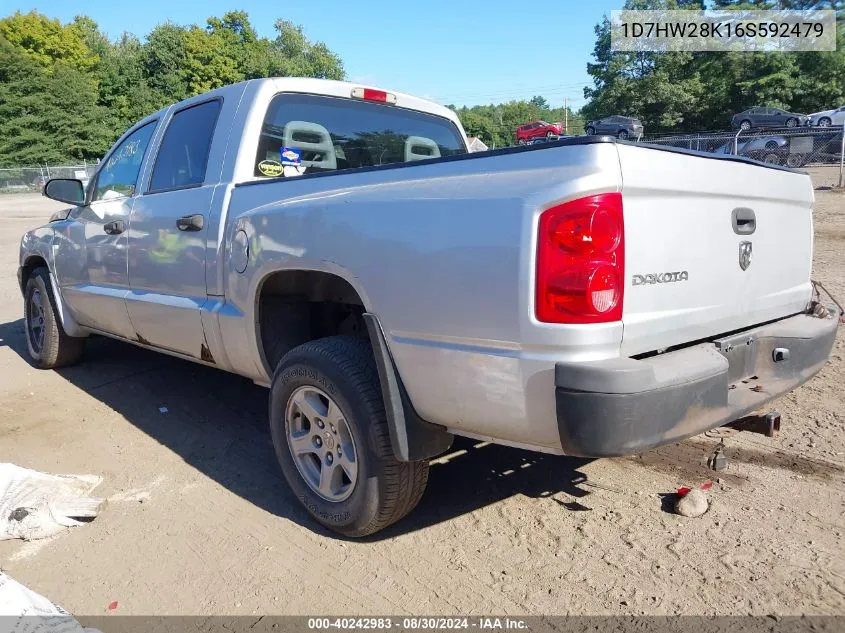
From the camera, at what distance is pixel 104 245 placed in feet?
14.7

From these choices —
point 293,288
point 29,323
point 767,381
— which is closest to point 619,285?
point 767,381

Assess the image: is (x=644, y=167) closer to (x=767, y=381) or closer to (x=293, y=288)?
(x=767, y=381)

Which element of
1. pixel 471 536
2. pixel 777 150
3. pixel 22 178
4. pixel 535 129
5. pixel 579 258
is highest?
pixel 535 129

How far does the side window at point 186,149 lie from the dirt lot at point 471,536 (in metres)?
1.61

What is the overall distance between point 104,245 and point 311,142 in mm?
1794

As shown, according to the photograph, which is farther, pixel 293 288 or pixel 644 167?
pixel 293 288

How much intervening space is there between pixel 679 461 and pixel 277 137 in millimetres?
2804

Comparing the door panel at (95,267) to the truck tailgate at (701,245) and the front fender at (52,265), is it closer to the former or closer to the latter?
the front fender at (52,265)

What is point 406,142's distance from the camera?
4.21 m

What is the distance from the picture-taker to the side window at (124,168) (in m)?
4.41

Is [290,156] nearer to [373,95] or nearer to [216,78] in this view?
[373,95]

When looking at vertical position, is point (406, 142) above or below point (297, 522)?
above

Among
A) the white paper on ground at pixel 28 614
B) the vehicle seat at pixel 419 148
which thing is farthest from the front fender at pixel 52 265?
the white paper on ground at pixel 28 614

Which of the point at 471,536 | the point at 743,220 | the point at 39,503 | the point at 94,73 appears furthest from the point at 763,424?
the point at 94,73
